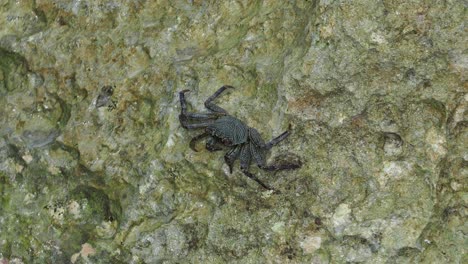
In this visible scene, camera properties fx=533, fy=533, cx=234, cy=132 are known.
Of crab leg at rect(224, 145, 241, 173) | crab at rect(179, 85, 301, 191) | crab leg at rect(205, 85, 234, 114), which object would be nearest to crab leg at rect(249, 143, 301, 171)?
crab at rect(179, 85, 301, 191)

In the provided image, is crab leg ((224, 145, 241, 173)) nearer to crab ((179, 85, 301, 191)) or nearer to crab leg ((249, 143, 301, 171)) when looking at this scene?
crab ((179, 85, 301, 191))

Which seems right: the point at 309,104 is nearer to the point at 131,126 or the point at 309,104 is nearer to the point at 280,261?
the point at 280,261

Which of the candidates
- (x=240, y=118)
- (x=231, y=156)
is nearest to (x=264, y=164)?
(x=231, y=156)

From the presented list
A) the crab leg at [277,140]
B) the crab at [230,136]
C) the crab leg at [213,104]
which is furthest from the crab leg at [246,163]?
the crab leg at [213,104]

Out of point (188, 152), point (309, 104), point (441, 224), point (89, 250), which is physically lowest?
point (89, 250)

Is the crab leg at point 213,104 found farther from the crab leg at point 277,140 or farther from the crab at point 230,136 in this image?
the crab leg at point 277,140

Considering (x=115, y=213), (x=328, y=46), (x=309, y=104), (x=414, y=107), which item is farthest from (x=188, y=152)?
(x=414, y=107)
